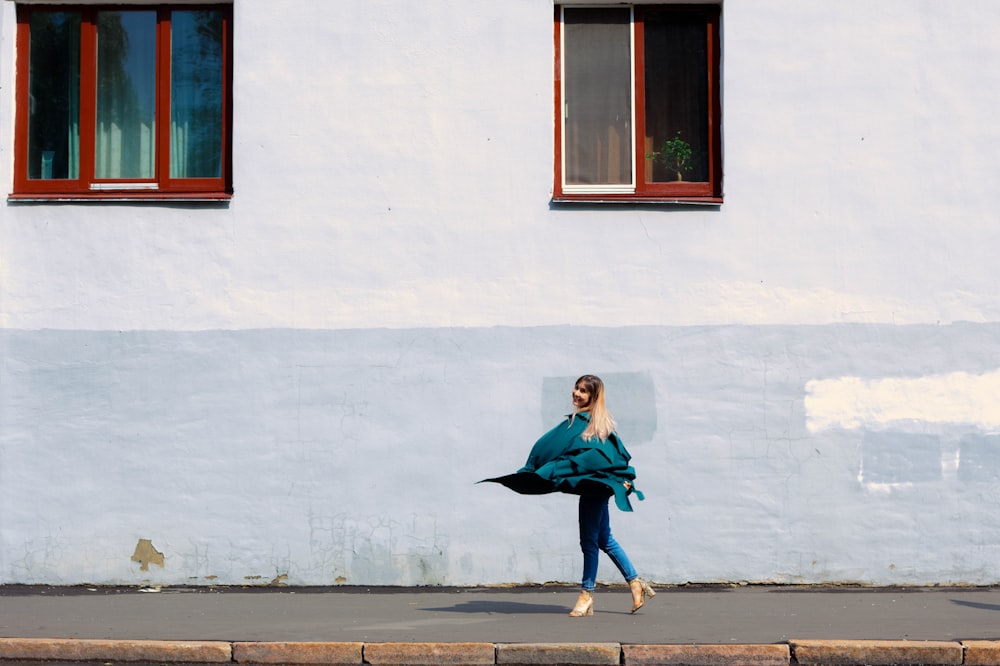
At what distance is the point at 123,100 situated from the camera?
425 inches

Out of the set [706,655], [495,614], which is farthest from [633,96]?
[706,655]

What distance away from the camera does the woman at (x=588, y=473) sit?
8305 mm

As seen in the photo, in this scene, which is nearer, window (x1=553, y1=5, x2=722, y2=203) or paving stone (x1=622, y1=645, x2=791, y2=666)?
paving stone (x1=622, y1=645, x2=791, y2=666)

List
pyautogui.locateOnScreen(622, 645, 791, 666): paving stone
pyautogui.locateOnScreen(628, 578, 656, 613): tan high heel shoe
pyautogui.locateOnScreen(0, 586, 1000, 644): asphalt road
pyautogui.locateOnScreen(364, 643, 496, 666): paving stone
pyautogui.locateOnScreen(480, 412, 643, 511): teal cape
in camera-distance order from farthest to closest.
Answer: pyautogui.locateOnScreen(628, 578, 656, 613): tan high heel shoe
pyautogui.locateOnScreen(480, 412, 643, 511): teal cape
pyautogui.locateOnScreen(0, 586, 1000, 644): asphalt road
pyautogui.locateOnScreen(364, 643, 496, 666): paving stone
pyautogui.locateOnScreen(622, 645, 791, 666): paving stone

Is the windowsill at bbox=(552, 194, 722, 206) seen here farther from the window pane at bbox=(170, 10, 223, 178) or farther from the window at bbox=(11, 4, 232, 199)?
the window pane at bbox=(170, 10, 223, 178)

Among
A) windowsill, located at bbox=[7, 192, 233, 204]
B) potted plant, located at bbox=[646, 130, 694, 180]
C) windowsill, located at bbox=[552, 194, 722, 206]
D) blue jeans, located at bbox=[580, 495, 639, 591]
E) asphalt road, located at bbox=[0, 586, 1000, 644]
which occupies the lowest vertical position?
asphalt road, located at bbox=[0, 586, 1000, 644]

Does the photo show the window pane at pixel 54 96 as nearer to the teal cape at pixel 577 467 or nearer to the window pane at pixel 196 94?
the window pane at pixel 196 94

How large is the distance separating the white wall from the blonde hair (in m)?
1.75

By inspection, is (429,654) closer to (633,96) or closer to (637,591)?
(637,591)

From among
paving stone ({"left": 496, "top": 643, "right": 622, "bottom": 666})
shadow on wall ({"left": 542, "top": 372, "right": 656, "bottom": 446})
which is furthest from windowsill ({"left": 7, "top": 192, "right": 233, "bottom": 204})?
paving stone ({"left": 496, "top": 643, "right": 622, "bottom": 666})

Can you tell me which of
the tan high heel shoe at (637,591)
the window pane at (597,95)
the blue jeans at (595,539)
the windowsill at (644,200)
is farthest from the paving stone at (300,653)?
the window pane at (597,95)

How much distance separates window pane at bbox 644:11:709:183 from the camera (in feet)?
34.7

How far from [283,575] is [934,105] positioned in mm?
6455

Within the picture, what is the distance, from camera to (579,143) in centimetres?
1061
